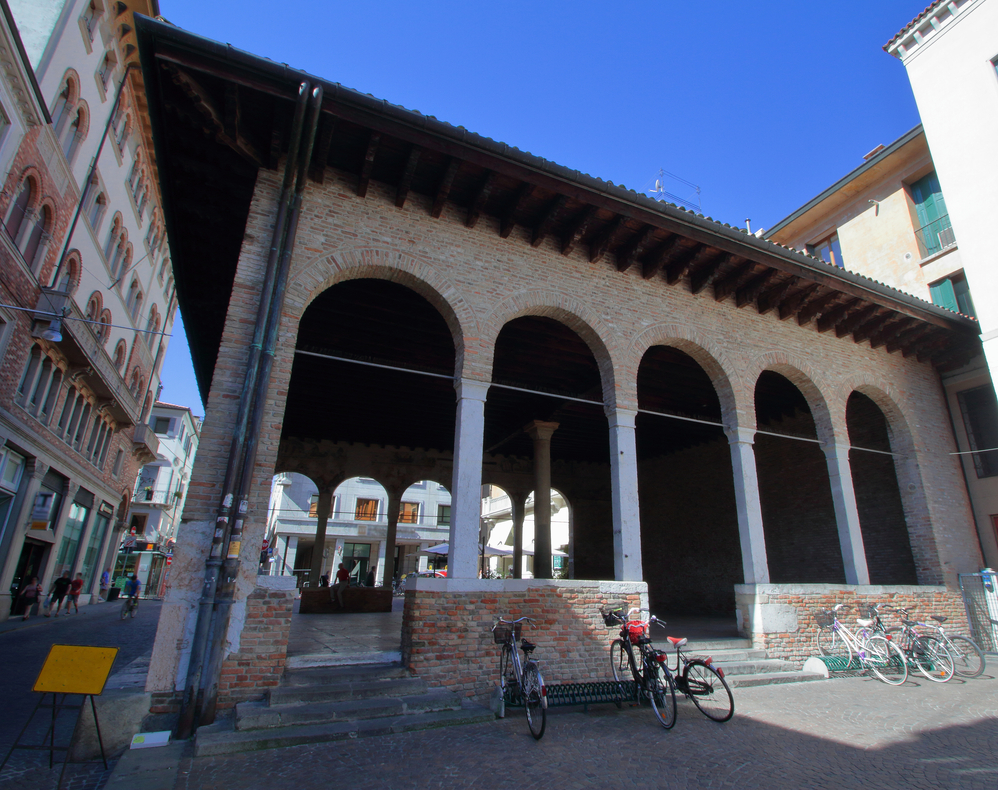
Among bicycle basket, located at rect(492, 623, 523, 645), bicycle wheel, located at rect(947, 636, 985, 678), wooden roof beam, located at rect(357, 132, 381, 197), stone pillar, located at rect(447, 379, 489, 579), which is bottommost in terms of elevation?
bicycle wheel, located at rect(947, 636, 985, 678)

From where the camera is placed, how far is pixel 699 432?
15508 mm

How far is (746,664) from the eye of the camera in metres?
7.44

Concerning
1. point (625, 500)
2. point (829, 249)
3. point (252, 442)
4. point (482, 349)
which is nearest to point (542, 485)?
point (625, 500)

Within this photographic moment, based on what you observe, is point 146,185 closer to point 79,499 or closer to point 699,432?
point 79,499

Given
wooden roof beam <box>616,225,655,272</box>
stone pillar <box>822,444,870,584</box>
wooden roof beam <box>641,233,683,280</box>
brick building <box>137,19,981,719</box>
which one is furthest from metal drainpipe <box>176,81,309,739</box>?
stone pillar <box>822,444,870,584</box>

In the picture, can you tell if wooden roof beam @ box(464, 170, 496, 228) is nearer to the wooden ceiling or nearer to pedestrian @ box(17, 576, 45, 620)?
the wooden ceiling

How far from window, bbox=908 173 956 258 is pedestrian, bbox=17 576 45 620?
25.4m

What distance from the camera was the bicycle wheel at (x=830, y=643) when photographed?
8.25 m

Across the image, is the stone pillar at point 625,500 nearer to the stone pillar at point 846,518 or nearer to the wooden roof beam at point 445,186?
the wooden roof beam at point 445,186

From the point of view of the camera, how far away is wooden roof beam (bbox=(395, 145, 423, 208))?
22.7 feet

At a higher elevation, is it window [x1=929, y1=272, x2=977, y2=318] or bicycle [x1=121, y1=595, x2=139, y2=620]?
window [x1=929, y1=272, x2=977, y2=318]

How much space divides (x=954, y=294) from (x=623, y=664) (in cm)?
1255

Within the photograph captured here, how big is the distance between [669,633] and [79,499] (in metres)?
20.1

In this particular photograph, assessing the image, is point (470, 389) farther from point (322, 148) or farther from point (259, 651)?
point (259, 651)
